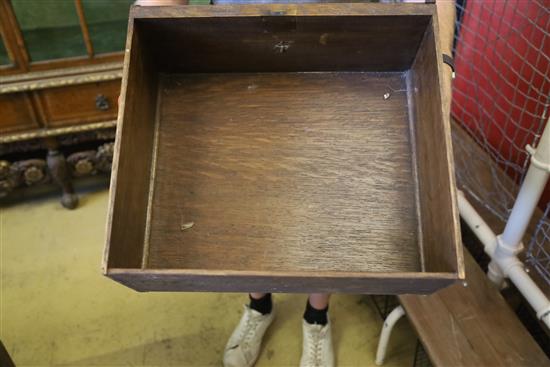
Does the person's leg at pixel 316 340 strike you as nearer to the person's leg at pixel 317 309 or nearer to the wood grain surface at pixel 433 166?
the person's leg at pixel 317 309

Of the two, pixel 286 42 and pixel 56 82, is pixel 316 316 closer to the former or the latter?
pixel 286 42

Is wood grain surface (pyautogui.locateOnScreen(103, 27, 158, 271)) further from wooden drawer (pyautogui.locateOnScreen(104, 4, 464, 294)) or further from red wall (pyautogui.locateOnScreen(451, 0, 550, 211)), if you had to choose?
red wall (pyautogui.locateOnScreen(451, 0, 550, 211))

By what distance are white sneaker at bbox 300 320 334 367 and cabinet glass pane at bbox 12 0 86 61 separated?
3.33 ft

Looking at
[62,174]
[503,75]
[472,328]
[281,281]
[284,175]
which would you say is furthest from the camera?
[62,174]

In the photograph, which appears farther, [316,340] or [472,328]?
[316,340]

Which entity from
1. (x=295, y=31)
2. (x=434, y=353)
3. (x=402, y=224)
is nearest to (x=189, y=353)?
(x=434, y=353)

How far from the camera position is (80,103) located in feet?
5.01

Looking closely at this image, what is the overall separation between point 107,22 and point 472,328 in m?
1.26

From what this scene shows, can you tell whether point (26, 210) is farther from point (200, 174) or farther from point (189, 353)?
point (200, 174)

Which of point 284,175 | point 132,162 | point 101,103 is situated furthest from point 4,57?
point 284,175

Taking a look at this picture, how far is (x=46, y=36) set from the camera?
1423 millimetres

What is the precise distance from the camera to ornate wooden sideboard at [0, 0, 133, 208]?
4.57ft

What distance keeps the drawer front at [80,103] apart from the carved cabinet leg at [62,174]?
9 cm

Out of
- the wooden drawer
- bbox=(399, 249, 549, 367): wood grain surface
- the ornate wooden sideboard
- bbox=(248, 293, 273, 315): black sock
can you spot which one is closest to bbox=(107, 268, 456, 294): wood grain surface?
the wooden drawer
